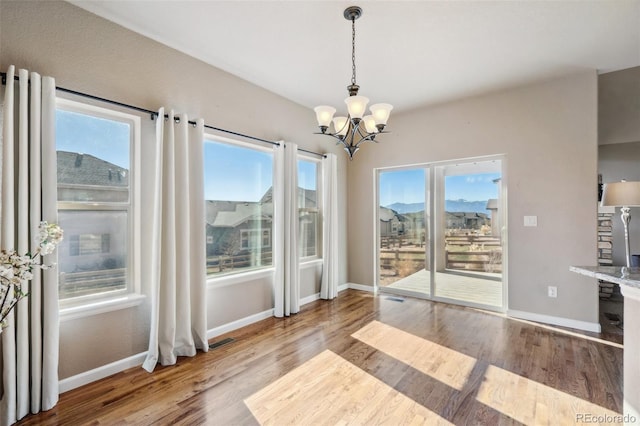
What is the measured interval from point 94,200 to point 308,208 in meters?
2.79

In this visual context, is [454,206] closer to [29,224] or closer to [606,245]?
[606,245]

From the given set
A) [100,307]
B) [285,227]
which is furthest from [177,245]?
[285,227]

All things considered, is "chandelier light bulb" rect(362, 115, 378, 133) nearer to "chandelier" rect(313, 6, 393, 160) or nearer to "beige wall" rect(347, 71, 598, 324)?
"chandelier" rect(313, 6, 393, 160)

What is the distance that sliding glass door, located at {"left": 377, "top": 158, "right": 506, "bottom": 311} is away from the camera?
425cm

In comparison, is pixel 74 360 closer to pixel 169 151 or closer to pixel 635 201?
pixel 169 151

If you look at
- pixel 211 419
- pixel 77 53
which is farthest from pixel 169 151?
pixel 211 419

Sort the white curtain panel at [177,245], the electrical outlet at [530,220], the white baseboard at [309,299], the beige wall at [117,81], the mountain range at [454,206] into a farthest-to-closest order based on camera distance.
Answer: the white baseboard at [309,299], the mountain range at [454,206], the electrical outlet at [530,220], the white curtain panel at [177,245], the beige wall at [117,81]

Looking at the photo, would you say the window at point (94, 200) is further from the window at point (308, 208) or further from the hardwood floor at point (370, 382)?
the window at point (308, 208)

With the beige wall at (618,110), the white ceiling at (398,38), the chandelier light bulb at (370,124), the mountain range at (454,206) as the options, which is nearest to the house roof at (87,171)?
the white ceiling at (398,38)

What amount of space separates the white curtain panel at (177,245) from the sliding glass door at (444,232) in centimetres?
314

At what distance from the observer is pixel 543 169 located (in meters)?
3.75

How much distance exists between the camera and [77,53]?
2.35m

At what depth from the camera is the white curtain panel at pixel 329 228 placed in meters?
4.77

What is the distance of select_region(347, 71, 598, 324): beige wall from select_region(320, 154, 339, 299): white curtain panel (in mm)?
1626
